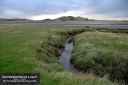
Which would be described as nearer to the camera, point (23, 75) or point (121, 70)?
point (23, 75)

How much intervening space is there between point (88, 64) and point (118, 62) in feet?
13.8

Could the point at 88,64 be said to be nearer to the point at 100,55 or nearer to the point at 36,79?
the point at 100,55

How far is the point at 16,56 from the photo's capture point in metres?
18.8

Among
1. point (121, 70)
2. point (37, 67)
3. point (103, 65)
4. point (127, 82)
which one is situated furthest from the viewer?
point (103, 65)

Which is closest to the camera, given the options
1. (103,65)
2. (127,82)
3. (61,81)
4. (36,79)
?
(36,79)

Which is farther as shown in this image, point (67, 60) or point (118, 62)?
point (67, 60)

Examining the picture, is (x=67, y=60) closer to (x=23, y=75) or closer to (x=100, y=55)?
(x=100, y=55)

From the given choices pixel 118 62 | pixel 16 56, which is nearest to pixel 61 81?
pixel 16 56

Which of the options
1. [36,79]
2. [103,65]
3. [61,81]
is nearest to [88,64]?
[103,65]

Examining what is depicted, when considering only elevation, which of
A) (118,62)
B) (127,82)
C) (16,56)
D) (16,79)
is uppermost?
(16,79)

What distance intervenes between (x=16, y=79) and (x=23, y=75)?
43cm

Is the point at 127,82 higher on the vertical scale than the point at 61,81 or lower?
lower

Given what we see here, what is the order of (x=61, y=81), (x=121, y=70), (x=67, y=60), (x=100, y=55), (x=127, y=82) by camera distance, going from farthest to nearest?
(x=67, y=60), (x=100, y=55), (x=121, y=70), (x=127, y=82), (x=61, y=81)

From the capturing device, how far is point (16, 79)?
7977 mm
